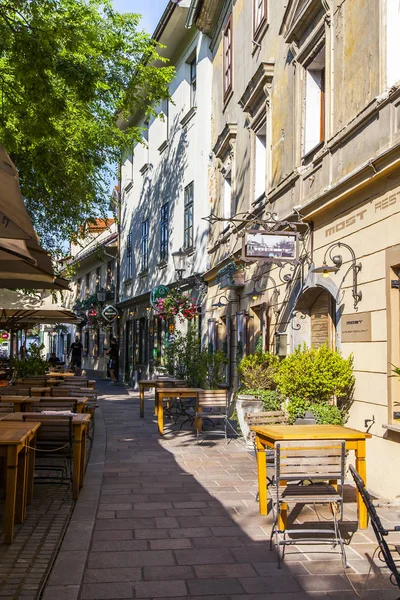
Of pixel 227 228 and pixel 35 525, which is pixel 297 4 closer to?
pixel 227 228

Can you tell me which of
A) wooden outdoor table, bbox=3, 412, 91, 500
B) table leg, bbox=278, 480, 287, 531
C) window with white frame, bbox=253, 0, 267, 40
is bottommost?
table leg, bbox=278, 480, 287, 531

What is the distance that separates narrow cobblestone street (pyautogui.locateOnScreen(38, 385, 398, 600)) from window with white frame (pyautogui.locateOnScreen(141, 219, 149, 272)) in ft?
56.9

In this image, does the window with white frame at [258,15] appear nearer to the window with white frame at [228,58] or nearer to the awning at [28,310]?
the window with white frame at [228,58]

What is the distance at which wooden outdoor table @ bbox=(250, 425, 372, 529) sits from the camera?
6.19 metres

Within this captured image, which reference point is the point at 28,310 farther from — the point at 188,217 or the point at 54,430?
the point at 54,430

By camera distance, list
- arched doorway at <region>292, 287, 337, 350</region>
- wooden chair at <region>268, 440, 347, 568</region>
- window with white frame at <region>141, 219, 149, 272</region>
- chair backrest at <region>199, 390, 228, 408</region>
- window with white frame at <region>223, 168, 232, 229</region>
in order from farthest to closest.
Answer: window with white frame at <region>141, 219, 149, 272</region>
window with white frame at <region>223, 168, 232, 229</region>
chair backrest at <region>199, 390, 228, 408</region>
arched doorway at <region>292, 287, 337, 350</region>
wooden chair at <region>268, 440, 347, 568</region>

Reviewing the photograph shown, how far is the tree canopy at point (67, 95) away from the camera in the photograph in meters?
8.88

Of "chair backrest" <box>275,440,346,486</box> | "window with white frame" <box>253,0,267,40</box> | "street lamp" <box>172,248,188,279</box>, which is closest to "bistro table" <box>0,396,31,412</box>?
"chair backrest" <box>275,440,346,486</box>

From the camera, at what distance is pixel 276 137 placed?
40.4 feet

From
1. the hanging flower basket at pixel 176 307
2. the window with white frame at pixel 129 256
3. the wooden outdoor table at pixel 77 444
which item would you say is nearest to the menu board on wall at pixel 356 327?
the wooden outdoor table at pixel 77 444

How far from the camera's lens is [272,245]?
10.3 metres

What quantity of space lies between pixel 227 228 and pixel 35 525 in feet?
34.7

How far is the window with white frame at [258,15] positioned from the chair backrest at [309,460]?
1020 centimetres

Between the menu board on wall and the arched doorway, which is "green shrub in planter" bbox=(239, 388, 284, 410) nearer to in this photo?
the arched doorway
